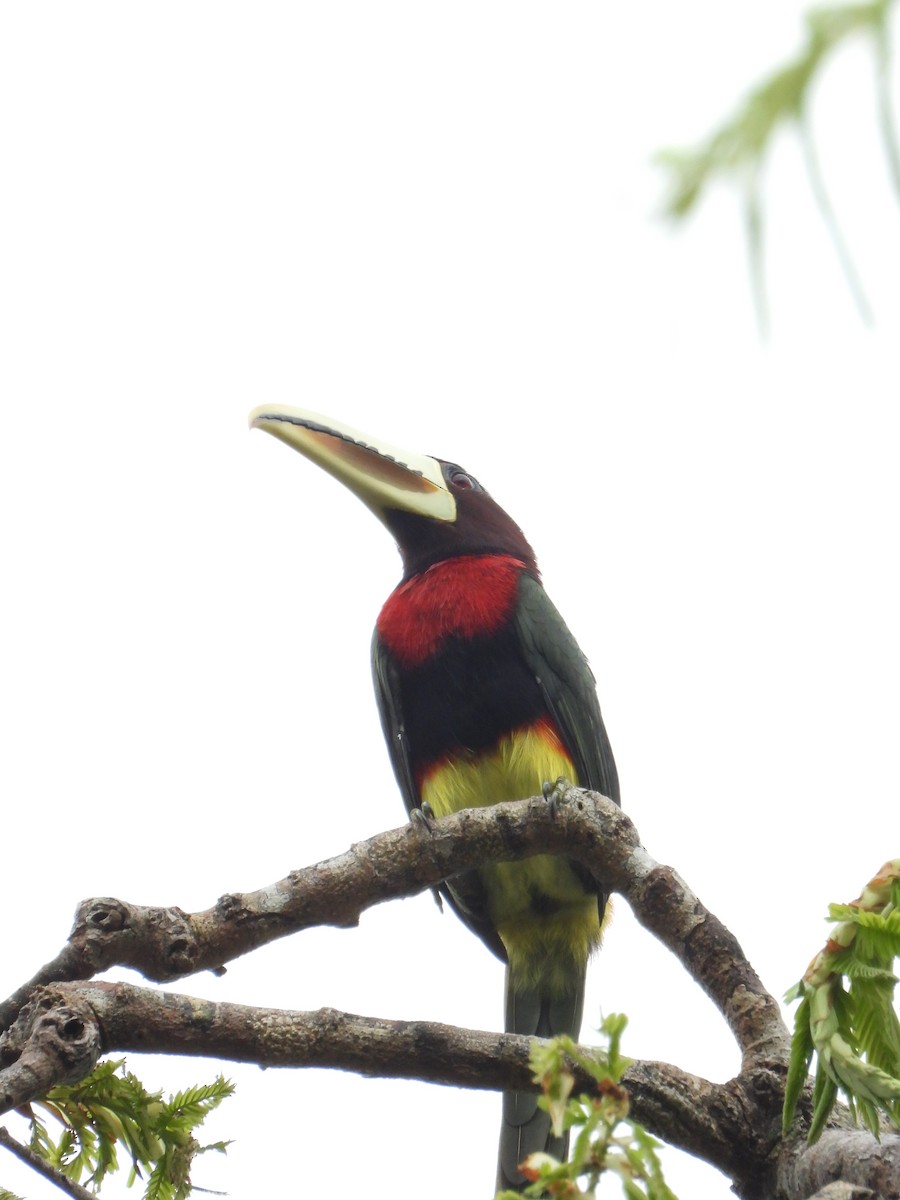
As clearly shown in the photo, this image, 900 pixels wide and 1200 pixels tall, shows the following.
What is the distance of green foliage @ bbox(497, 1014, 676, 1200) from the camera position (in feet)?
5.10

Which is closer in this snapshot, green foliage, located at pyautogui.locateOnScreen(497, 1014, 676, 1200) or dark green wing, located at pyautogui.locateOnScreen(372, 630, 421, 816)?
green foliage, located at pyautogui.locateOnScreen(497, 1014, 676, 1200)

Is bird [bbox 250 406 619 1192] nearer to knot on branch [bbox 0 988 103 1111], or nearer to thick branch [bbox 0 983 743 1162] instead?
thick branch [bbox 0 983 743 1162]

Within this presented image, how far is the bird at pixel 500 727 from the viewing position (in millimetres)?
5566

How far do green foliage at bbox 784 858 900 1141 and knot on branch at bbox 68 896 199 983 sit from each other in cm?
161

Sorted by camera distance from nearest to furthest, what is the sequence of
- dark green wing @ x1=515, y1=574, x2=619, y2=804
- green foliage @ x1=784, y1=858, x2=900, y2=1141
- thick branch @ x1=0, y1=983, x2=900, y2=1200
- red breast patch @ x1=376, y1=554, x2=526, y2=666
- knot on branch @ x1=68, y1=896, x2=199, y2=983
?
green foliage @ x1=784, y1=858, x2=900, y2=1141, thick branch @ x1=0, y1=983, x2=900, y2=1200, knot on branch @ x1=68, y1=896, x2=199, y2=983, dark green wing @ x1=515, y1=574, x2=619, y2=804, red breast patch @ x1=376, y1=554, x2=526, y2=666

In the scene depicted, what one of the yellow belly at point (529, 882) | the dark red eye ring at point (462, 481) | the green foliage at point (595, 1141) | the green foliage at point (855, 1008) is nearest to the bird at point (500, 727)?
the yellow belly at point (529, 882)

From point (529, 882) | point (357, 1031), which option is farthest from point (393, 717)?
point (357, 1031)

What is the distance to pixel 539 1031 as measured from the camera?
558cm

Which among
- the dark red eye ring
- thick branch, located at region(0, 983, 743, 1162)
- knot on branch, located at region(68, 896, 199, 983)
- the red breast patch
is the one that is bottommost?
thick branch, located at region(0, 983, 743, 1162)

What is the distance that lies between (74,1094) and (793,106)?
2.90 meters

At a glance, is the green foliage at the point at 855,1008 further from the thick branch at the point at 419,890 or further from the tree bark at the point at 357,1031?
the thick branch at the point at 419,890

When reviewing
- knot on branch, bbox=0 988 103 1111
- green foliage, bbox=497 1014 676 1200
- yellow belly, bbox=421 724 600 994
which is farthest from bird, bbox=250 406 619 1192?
green foliage, bbox=497 1014 676 1200

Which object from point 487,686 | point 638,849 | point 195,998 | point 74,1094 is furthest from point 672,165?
point 487,686

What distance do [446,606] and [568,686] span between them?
638 mm
